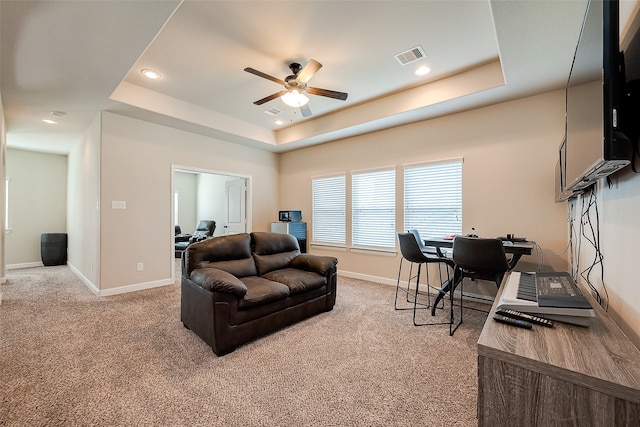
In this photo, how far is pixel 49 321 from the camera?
293 centimetres

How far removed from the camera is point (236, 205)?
604 centimetres

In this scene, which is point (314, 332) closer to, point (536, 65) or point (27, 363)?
point (27, 363)

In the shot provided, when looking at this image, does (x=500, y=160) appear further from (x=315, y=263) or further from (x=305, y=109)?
(x=315, y=263)

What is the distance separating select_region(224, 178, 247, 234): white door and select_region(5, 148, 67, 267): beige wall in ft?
12.5

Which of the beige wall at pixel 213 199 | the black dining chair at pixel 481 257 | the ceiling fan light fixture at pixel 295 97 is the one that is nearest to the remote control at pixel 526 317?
the black dining chair at pixel 481 257

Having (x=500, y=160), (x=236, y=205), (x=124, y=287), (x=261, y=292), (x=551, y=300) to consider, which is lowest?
(x=124, y=287)

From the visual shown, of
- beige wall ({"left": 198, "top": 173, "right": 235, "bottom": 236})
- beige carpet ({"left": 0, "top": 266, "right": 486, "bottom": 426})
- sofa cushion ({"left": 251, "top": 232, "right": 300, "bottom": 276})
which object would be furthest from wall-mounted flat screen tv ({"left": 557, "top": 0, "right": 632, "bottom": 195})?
beige wall ({"left": 198, "top": 173, "right": 235, "bottom": 236})

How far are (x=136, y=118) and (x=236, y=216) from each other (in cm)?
265

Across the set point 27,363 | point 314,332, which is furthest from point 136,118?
point 314,332

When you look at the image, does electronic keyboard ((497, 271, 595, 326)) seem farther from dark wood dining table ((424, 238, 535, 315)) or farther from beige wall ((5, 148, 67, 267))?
beige wall ((5, 148, 67, 267))

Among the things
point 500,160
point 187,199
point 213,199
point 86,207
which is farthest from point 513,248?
point 187,199

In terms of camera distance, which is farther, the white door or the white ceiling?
the white door

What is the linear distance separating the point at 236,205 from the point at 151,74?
10.1 ft

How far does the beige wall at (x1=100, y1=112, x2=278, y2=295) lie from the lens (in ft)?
12.8
